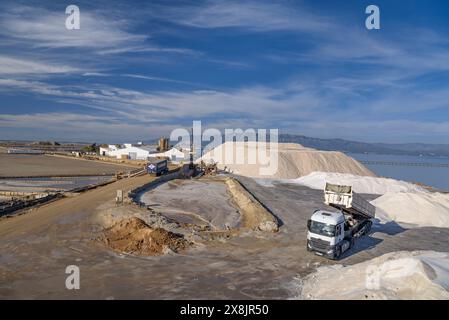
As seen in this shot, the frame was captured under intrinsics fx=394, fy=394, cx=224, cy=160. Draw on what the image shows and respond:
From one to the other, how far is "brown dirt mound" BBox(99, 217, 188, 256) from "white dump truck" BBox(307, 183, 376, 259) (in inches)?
269

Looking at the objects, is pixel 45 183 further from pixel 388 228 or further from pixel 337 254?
pixel 337 254

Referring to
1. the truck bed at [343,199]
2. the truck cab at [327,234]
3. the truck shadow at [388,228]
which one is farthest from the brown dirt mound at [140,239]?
the truck shadow at [388,228]

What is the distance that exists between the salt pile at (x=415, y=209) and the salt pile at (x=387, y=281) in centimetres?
1359

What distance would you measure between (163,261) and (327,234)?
25.7ft

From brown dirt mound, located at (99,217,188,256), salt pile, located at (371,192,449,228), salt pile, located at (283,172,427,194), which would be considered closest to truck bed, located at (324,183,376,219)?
salt pile, located at (371,192,449,228)

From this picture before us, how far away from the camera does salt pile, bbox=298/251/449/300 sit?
41.1 feet

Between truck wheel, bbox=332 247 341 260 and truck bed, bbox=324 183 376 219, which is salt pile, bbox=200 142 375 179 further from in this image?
truck wheel, bbox=332 247 341 260

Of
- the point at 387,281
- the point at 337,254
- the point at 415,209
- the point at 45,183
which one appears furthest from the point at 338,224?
the point at 45,183

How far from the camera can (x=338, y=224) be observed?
1870 centimetres
